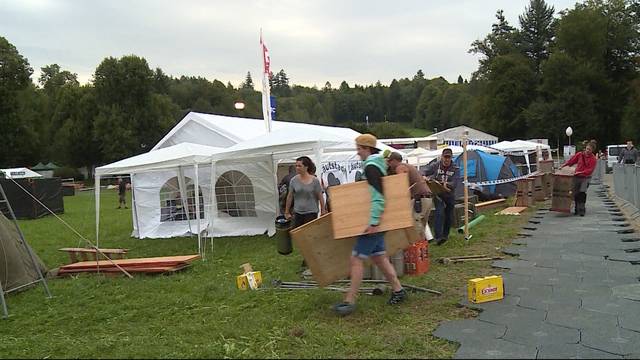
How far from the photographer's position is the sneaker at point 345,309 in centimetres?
514

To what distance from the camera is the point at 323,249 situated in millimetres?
5480

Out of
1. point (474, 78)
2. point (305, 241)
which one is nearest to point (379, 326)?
point (305, 241)

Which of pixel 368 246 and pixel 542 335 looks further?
pixel 368 246

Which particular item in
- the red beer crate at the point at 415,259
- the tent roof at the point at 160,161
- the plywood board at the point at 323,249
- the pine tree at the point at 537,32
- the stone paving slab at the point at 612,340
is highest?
the pine tree at the point at 537,32

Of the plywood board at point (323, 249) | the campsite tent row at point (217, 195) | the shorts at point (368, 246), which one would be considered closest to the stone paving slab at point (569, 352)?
the shorts at point (368, 246)

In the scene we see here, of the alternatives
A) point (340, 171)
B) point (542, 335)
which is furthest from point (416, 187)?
point (340, 171)

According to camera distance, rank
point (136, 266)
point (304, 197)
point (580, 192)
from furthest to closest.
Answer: point (580, 192) < point (136, 266) < point (304, 197)

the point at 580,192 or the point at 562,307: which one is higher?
the point at 580,192

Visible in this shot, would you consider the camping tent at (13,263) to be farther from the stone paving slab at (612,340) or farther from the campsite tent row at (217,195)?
the stone paving slab at (612,340)

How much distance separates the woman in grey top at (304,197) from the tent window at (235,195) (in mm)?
5713

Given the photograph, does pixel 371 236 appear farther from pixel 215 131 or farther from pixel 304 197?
pixel 215 131

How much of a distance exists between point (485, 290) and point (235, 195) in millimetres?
8923

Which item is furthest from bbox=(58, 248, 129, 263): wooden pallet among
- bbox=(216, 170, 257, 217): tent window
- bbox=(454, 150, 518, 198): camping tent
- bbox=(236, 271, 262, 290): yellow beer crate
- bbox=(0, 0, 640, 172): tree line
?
bbox=(0, 0, 640, 172): tree line

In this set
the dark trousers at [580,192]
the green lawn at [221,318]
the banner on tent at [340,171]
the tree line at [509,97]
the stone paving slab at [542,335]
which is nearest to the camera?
the stone paving slab at [542,335]
